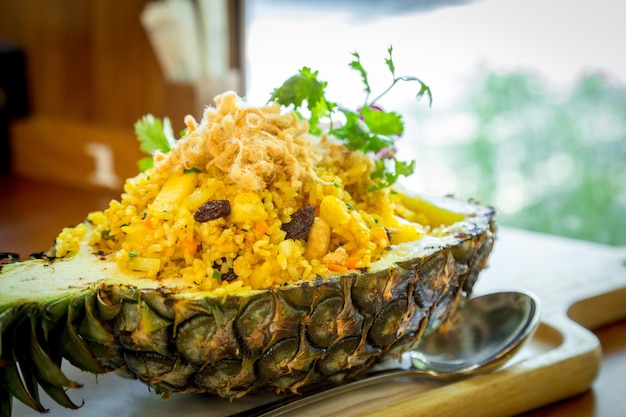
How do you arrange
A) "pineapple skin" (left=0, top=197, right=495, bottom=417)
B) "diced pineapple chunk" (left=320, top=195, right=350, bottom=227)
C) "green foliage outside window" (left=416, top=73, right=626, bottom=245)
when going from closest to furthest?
1. "pineapple skin" (left=0, top=197, right=495, bottom=417)
2. "diced pineapple chunk" (left=320, top=195, right=350, bottom=227)
3. "green foliage outside window" (left=416, top=73, right=626, bottom=245)

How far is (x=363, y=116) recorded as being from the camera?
1628mm

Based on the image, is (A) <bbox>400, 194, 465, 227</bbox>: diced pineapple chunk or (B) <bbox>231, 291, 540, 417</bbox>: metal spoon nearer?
(B) <bbox>231, 291, 540, 417</bbox>: metal spoon

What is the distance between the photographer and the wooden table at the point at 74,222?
151 cm

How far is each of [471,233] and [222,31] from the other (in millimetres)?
2487

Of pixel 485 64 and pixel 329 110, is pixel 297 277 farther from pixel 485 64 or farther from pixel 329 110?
pixel 485 64

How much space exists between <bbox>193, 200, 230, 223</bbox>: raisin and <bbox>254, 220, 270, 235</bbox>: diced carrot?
0.07m

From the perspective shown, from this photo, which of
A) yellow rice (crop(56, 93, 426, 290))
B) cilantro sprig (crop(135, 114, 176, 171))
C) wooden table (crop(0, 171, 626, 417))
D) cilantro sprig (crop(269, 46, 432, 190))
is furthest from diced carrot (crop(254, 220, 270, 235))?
wooden table (crop(0, 171, 626, 417))

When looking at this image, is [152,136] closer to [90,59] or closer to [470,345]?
[470,345]

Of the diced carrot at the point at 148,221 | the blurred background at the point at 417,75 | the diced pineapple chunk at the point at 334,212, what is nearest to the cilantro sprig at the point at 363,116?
the diced pineapple chunk at the point at 334,212

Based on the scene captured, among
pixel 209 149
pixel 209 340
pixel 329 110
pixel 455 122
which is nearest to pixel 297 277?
pixel 209 340

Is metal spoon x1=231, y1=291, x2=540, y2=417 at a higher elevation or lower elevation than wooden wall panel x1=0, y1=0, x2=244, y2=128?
lower

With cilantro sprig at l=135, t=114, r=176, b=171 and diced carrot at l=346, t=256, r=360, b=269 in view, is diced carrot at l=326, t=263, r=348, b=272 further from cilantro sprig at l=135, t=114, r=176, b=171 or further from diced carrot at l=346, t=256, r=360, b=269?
cilantro sprig at l=135, t=114, r=176, b=171

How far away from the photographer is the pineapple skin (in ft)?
3.75

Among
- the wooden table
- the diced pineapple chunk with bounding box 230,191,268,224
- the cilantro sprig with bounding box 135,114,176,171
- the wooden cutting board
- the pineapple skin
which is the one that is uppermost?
the cilantro sprig with bounding box 135,114,176,171
